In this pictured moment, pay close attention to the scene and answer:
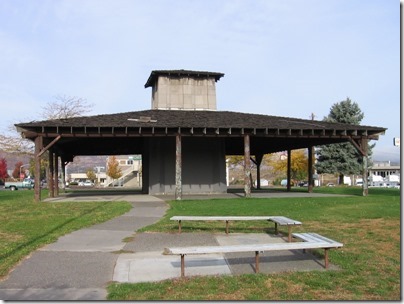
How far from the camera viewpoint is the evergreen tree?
158 ft

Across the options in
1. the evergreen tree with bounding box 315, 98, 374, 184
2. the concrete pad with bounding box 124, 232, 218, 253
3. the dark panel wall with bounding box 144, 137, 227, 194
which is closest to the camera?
the concrete pad with bounding box 124, 232, 218, 253

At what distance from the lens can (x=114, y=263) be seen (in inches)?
281

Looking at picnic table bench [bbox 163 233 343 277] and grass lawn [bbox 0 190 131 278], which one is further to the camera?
grass lawn [bbox 0 190 131 278]

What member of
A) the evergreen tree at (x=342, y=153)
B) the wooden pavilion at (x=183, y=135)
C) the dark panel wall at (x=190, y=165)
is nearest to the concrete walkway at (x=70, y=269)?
the wooden pavilion at (x=183, y=135)

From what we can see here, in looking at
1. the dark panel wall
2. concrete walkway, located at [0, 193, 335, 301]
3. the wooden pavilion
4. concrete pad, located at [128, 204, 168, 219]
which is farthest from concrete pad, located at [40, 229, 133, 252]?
the dark panel wall

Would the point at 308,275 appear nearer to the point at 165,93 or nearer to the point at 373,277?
the point at 373,277

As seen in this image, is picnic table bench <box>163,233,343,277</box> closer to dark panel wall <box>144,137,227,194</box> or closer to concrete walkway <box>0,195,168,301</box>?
concrete walkway <box>0,195,168,301</box>

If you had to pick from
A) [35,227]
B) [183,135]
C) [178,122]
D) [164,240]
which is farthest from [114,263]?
[178,122]

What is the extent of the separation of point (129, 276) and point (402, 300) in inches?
137

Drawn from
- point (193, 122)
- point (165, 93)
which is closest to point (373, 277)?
point (193, 122)

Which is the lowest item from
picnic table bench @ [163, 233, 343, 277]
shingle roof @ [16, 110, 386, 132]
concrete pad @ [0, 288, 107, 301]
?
concrete pad @ [0, 288, 107, 301]

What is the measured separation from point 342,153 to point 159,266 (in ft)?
145

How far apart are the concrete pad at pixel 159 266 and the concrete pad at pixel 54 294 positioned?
1.95 feet

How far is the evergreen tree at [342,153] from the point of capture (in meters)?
48.2
